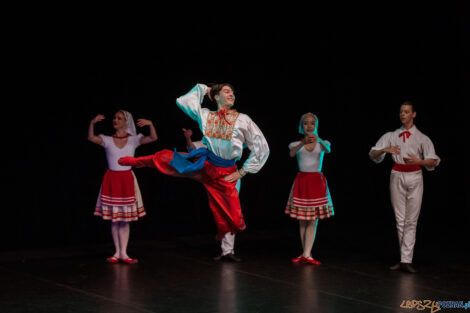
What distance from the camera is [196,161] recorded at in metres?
4.22

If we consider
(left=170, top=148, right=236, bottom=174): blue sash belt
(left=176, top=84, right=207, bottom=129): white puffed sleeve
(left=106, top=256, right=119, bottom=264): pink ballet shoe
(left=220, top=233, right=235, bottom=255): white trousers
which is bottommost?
(left=106, top=256, right=119, bottom=264): pink ballet shoe

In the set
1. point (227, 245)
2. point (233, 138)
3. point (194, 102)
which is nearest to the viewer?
point (233, 138)

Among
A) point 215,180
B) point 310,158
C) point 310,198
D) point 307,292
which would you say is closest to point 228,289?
point 307,292

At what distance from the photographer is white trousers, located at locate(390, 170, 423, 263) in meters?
5.52

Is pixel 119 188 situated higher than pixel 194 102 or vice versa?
pixel 194 102

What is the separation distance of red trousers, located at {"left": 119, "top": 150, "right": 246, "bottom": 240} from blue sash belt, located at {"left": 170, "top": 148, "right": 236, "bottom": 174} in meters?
0.03

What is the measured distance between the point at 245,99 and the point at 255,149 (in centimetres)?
322

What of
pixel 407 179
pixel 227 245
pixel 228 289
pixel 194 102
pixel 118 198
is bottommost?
pixel 228 289

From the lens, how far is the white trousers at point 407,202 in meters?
Answer: 5.52

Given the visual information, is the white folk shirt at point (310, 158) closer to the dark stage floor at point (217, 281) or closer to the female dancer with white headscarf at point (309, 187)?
the female dancer with white headscarf at point (309, 187)

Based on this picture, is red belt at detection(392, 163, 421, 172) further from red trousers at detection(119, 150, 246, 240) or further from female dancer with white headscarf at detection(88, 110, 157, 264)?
female dancer with white headscarf at detection(88, 110, 157, 264)

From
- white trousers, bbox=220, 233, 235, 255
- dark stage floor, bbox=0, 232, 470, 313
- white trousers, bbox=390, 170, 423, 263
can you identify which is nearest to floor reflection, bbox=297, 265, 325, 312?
dark stage floor, bbox=0, 232, 470, 313

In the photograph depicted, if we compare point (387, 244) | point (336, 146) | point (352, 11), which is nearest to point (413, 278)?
point (387, 244)

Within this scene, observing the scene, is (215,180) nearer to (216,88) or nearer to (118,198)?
(216,88)
